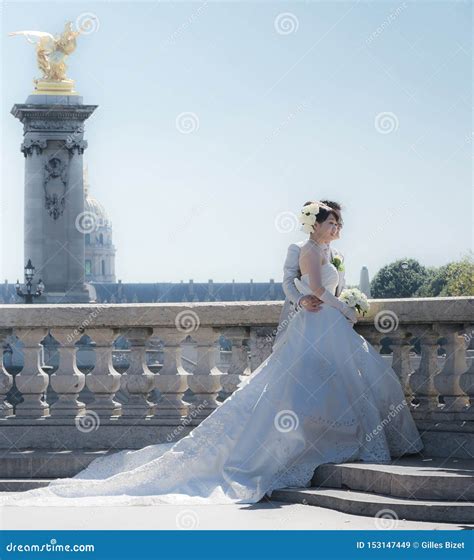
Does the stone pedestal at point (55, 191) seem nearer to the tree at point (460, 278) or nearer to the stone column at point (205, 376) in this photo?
the tree at point (460, 278)

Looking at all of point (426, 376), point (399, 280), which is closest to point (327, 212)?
point (426, 376)

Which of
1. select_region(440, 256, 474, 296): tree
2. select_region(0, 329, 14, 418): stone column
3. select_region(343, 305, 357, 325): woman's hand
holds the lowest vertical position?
select_region(0, 329, 14, 418): stone column

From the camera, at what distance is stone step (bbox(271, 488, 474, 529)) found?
859cm

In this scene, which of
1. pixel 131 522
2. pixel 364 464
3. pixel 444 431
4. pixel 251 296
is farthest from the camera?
pixel 251 296

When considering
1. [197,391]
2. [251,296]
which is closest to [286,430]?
[197,391]

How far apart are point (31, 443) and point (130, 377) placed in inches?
34.6

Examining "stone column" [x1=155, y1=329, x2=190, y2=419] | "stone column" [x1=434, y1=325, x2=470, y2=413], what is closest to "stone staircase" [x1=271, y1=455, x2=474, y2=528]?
"stone column" [x1=434, y1=325, x2=470, y2=413]

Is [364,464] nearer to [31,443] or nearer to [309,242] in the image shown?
[309,242]

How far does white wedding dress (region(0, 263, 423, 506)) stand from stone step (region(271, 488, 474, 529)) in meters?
0.53

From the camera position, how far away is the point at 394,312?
34.8 feet

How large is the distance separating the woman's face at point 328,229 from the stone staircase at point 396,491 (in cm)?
166

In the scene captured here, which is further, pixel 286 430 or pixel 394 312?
pixel 394 312

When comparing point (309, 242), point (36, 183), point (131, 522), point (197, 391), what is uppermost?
point (36, 183)

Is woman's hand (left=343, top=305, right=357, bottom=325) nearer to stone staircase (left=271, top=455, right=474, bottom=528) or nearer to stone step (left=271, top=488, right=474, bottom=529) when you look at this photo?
stone staircase (left=271, top=455, right=474, bottom=528)
